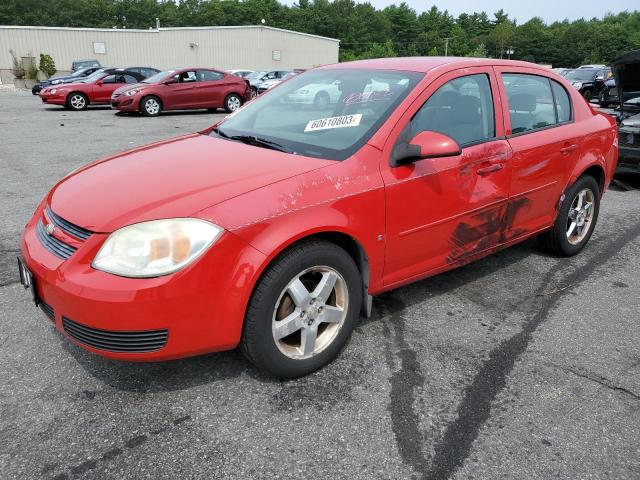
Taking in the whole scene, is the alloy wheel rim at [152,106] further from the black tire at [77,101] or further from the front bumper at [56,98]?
the front bumper at [56,98]

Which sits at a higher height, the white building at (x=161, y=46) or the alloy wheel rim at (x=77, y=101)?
the white building at (x=161, y=46)

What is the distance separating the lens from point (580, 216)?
448 centimetres

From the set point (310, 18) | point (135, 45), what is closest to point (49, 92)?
point (135, 45)

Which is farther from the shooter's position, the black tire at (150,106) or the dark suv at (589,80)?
the dark suv at (589,80)

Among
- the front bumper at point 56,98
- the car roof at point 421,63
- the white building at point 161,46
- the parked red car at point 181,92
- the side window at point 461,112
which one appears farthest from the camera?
the white building at point 161,46

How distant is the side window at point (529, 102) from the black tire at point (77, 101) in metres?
16.7

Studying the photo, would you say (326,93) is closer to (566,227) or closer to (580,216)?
(566,227)

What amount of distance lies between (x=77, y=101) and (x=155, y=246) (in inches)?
688

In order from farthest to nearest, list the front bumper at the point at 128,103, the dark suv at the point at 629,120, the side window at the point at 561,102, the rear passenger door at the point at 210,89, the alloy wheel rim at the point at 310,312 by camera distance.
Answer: the rear passenger door at the point at 210,89
the front bumper at the point at 128,103
the dark suv at the point at 629,120
the side window at the point at 561,102
the alloy wheel rim at the point at 310,312

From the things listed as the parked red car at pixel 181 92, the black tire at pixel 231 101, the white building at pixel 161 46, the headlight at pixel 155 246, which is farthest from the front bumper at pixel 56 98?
the white building at pixel 161 46

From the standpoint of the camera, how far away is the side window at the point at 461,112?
3090 millimetres

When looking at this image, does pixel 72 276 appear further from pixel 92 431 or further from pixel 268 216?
pixel 268 216

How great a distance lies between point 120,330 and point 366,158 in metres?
1.45

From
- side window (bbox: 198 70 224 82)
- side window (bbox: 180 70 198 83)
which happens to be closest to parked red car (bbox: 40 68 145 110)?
side window (bbox: 180 70 198 83)
